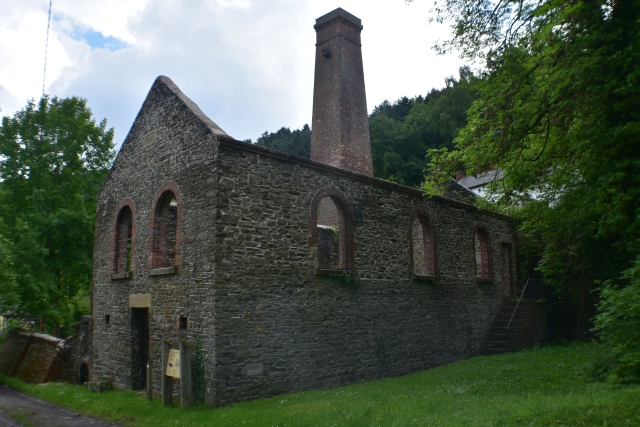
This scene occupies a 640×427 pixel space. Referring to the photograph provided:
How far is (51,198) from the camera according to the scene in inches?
872

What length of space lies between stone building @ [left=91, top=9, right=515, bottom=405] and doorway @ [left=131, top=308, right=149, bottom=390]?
33 mm

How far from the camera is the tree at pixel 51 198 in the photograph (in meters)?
19.9

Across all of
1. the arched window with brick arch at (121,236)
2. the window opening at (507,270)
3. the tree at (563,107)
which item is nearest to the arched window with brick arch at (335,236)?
the tree at (563,107)

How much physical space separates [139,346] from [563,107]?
427 inches

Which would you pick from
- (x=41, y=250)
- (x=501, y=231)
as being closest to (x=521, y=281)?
(x=501, y=231)

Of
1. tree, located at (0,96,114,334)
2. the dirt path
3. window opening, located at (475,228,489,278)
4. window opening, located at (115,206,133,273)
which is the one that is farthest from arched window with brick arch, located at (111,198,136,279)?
window opening, located at (475,228,489,278)

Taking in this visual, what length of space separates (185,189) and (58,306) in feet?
45.8

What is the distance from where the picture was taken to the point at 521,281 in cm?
2031

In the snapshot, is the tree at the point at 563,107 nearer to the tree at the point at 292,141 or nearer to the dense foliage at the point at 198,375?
the dense foliage at the point at 198,375

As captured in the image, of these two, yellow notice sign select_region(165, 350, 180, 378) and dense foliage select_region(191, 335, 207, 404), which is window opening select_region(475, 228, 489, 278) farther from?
yellow notice sign select_region(165, 350, 180, 378)

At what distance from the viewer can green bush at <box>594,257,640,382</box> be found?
8.02 metres

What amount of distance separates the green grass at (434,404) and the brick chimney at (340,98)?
10.8 m

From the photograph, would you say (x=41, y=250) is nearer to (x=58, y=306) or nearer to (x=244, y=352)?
(x=58, y=306)

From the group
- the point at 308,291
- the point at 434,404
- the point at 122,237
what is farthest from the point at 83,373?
the point at 434,404
